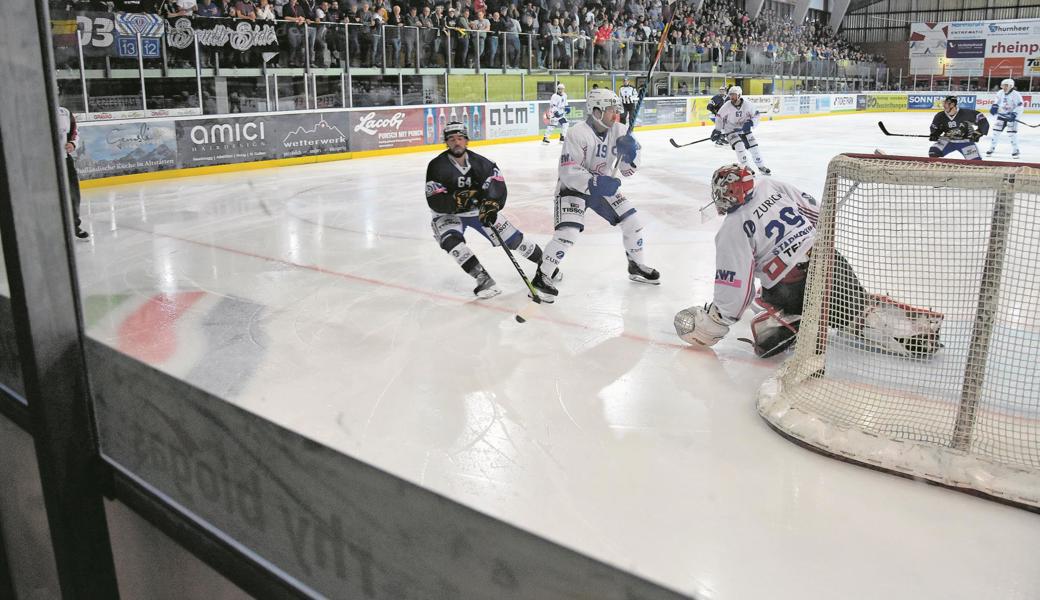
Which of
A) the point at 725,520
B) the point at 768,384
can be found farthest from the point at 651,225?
the point at 725,520

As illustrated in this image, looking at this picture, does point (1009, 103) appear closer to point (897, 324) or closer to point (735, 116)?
point (735, 116)

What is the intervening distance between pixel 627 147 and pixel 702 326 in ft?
5.88

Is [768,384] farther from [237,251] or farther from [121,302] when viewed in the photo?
[237,251]

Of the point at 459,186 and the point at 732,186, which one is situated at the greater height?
the point at 732,186

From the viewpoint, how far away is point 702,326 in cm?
412

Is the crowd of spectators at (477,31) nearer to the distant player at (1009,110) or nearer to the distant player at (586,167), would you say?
the distant player at (586,167)

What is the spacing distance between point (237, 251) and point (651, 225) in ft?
13.1

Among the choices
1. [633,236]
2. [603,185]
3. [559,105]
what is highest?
[559,105]

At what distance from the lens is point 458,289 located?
5789 mm

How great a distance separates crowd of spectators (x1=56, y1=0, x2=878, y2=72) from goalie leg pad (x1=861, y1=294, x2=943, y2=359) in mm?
9283

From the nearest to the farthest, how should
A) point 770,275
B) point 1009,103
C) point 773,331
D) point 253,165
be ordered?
1. point 770,275
2. point 773,331
3. point 253,165
4. point 1009,103

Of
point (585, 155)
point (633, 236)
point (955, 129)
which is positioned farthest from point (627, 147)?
point (955, 129)

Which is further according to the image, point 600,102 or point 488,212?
point 600,102

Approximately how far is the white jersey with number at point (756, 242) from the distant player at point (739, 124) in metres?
8.93
